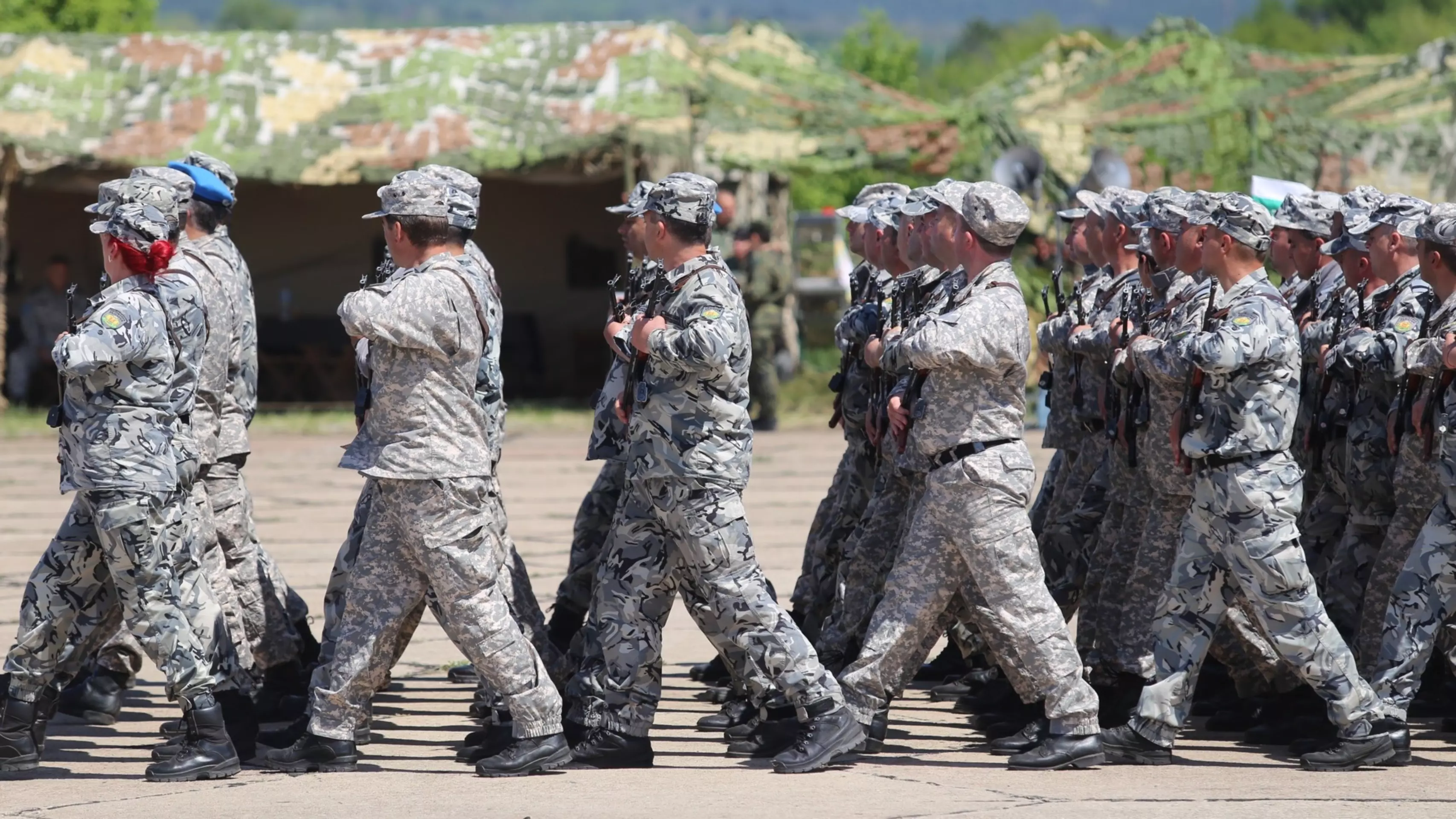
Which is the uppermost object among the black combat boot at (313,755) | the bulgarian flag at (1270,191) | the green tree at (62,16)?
the green tree at (62,16)

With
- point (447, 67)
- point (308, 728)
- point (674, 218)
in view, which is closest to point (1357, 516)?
point (674, 218)

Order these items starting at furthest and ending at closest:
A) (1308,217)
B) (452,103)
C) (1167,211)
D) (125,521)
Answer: (452,103) → (1308,217) → (1167,211) → (125,521)

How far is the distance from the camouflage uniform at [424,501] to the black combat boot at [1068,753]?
62.3 inches

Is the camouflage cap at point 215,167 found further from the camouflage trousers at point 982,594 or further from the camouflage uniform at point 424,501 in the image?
the camouflage trousers at point 982,594

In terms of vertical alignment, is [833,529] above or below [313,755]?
above

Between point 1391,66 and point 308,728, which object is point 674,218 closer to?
point 308,728

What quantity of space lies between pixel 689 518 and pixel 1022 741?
147 cm

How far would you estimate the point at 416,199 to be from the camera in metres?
6.39

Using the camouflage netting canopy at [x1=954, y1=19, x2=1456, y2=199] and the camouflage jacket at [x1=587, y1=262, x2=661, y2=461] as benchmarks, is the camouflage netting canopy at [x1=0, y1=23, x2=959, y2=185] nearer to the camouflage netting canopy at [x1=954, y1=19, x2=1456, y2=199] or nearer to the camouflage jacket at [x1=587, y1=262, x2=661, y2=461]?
the camouflage netting canopy at [x1=954, y1=19, x2=1456, y2=199]

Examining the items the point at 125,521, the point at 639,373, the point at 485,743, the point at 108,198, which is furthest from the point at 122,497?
the point at 639,373

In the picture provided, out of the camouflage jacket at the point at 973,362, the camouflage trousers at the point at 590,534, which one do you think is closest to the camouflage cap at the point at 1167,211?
the camouflage jacket at the point at 973,362

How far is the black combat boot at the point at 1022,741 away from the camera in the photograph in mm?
6637

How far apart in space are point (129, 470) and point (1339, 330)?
4.48m

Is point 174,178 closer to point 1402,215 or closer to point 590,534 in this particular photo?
point 590,534
